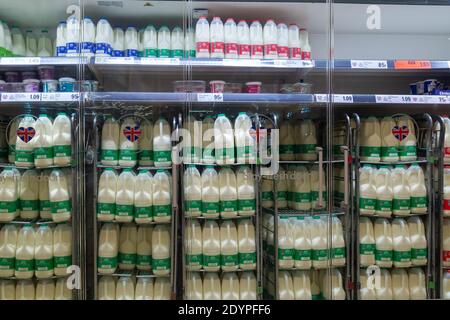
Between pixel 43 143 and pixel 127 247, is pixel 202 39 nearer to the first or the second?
pixel 43 143

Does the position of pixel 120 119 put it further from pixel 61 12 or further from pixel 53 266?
pixel 53 266

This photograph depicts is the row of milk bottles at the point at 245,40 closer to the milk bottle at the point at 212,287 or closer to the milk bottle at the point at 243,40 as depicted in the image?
the milk bottle at the point at 243,40

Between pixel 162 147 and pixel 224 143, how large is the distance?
446 millimetres

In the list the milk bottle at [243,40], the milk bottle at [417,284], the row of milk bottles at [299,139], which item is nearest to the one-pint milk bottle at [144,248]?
the row of milk bottles at [299,139]

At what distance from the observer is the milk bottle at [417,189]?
258 centimetres

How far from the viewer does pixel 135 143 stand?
8.34ft

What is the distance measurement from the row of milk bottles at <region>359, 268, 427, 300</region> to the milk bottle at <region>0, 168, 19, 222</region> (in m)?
2.52

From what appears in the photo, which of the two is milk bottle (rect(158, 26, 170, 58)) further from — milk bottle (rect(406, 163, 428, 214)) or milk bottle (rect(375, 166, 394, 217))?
milk bottle (rect(406, 163, 428, 214))

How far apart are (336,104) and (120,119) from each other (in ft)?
5.26

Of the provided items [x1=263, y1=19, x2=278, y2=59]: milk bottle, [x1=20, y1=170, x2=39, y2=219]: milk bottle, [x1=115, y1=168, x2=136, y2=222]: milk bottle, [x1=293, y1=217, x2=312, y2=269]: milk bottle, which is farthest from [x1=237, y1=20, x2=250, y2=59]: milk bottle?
[x1=20, y1=170, x2=39, y2=219]: milk bottle

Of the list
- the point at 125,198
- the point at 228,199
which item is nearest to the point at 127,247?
the point at 125,198

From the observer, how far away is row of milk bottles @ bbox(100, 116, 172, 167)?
2.51m

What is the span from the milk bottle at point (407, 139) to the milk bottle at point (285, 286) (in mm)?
1232
